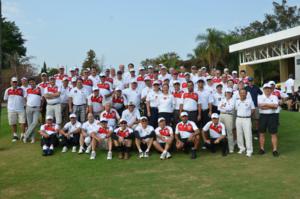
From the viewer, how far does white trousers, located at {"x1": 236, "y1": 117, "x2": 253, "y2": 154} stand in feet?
31.2

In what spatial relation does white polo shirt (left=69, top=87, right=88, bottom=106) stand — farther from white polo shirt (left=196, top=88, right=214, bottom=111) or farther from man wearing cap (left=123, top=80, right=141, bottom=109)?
white polo shirt (left=196, top=88, right=214, bottom=111)

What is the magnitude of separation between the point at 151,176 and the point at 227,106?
3451 mm

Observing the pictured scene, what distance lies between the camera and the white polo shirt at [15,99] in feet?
38.3

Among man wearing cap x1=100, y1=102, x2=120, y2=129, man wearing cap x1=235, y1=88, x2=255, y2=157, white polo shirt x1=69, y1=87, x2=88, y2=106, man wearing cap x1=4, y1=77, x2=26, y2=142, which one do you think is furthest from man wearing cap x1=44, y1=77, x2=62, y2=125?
man wearing cap x1=235, y1=88, x2=255, y2=157

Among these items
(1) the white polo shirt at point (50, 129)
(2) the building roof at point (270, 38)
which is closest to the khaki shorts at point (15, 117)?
(1) the white polo shirt at point (50, 129)

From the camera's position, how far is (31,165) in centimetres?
898

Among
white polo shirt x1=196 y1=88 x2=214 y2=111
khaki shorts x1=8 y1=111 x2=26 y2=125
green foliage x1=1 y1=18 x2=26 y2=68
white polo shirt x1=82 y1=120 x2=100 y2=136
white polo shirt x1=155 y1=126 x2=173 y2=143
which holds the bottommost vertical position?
white polo shirt x1=155 y1=126 x2=173 y2=143

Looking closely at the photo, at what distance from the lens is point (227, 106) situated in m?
9.92

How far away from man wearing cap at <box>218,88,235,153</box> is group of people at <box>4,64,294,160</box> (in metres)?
0.03

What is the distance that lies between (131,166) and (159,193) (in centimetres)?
224

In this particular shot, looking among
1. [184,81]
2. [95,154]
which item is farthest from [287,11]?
[95,154]

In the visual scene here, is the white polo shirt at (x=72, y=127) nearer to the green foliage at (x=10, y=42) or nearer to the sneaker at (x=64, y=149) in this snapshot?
the sneaker at (x=64, y=149)

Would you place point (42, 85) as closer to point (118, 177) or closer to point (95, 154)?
point (95, 154)

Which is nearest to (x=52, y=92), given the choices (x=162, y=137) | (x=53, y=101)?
(x=53, y=101)
